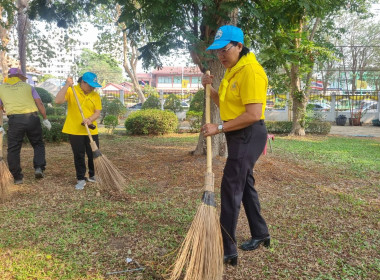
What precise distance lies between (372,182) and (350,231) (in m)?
2.36

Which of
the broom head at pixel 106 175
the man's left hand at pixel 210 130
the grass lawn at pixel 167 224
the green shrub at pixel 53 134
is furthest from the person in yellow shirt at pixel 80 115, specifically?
the green shrub at pixel 53 134

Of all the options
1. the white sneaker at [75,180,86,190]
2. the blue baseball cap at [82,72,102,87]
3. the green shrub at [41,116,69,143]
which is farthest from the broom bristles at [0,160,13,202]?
the green shrub at [41,116,69,143]

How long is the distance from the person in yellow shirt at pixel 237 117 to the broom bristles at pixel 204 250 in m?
0.19

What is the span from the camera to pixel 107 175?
14.5 feet

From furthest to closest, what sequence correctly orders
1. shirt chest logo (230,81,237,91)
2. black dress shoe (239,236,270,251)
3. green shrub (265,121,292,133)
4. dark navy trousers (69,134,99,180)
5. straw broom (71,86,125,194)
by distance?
green shrub (265,121,292,133) → dark navy trousers (69,134,99,180) → straw broom (71,86,125,194) → black dress shoe (239,236,270,251) → shirt chest logo (230,81,237,91)

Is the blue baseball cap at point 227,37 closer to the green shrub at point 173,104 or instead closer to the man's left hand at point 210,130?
the man's left hand at point 210,130

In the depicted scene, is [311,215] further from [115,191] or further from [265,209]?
[115,191]

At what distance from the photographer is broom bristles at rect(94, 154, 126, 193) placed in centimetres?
438

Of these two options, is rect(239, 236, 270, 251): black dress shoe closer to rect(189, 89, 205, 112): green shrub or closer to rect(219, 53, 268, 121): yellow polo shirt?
rect(219, 53, 268, 121): yellow polo shirt

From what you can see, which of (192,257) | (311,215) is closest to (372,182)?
(311,215)

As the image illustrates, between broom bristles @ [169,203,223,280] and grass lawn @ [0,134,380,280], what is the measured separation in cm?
27

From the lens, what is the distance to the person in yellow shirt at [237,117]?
229 centimetres

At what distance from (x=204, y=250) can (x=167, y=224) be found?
1.19m

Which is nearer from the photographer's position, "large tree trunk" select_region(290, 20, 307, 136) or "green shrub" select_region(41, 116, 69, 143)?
"green shrub" select_region(41, 116, 69, 143)
